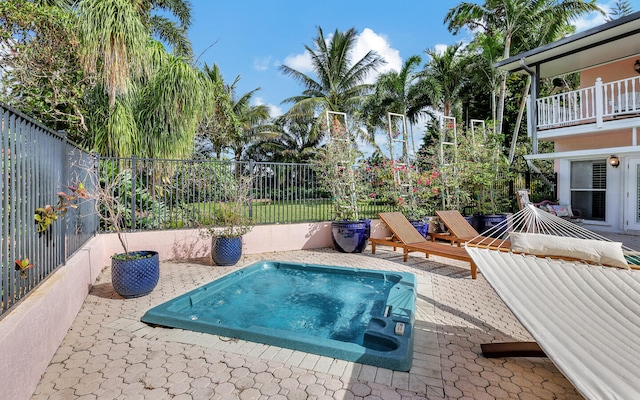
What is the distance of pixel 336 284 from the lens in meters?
5.61

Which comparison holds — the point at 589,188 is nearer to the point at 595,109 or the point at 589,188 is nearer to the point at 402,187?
the point at 595,109

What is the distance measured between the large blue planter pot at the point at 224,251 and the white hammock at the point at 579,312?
4494mm

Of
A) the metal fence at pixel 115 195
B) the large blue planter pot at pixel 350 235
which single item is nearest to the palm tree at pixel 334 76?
the metal fence at pixel 115 195

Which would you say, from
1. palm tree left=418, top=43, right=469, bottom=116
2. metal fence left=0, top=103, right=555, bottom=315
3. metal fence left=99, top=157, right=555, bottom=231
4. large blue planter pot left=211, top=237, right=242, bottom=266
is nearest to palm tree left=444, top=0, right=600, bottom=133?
palm tree left=418, top=43, right=469, bottom=116

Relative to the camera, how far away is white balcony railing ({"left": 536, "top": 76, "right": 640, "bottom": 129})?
8734mm

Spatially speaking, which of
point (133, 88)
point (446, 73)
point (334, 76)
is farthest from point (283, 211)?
point (446, 73)

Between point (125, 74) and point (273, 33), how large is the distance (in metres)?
10.1

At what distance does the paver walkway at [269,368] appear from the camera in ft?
7.98

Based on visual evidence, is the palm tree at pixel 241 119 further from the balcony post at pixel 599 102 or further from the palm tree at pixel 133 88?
the balcony post at pixel 599 102

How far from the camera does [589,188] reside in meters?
9.80

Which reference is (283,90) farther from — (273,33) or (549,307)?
(549,307)

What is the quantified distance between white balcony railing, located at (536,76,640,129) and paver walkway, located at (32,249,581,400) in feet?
27.6

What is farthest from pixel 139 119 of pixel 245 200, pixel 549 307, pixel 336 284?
pixel 549 307

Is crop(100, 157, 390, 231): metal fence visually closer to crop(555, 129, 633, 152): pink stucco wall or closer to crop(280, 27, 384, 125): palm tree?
crop(555, 129, 633, 152): pink stucco wall
